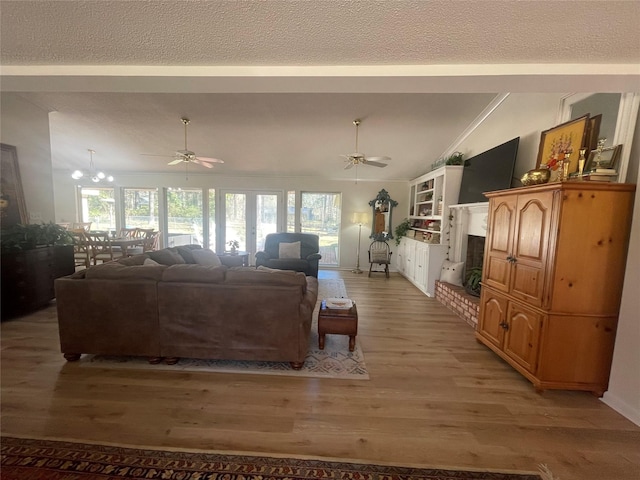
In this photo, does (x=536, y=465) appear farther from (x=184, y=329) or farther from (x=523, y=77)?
(x=184, y=329)

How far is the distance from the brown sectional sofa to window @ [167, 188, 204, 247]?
4.90 meters

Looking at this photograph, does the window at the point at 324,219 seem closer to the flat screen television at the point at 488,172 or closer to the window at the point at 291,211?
the window at the point at 291,211

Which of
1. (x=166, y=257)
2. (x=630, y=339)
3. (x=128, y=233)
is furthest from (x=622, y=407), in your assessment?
(x=128, y=233)

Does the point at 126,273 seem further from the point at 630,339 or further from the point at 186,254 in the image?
the point at 630,339

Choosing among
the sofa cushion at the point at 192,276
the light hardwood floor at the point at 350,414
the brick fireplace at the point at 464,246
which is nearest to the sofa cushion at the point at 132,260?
the sofa cushion at the point at 192,276

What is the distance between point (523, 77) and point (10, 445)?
3.82m

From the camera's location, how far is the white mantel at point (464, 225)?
12.9ft

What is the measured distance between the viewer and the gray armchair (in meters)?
5.12

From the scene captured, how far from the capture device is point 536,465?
61.4 inches

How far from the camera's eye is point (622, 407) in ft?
6.53

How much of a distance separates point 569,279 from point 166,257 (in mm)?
4180

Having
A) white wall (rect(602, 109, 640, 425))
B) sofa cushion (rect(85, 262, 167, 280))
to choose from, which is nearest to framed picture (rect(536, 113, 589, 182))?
white wall (rect(602, 109, 640, 425))

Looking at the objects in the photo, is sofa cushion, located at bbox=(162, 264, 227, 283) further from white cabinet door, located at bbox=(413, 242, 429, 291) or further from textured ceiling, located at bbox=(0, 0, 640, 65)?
white cabinet door, located at bbox=(413, 242, 429, 291)

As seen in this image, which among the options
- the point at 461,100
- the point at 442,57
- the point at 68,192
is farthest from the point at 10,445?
the point at 68,192
